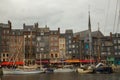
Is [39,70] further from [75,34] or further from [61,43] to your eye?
[75,34]

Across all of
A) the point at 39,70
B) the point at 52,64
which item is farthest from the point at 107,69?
the point at 52,64

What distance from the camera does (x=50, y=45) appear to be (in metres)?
146

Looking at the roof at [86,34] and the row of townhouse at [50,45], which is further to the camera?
the roof at [86,34]

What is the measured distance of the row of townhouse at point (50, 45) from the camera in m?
140

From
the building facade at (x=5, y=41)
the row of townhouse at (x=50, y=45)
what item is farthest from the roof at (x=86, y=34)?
the building facade at (x=5, y=41)

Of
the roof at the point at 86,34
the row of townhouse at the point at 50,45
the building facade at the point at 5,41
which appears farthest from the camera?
the roof at the point at 86,34

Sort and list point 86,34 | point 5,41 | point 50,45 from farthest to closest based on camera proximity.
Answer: point 86,34 → point 50,45 → point 5,41

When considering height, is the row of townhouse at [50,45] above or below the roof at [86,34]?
below

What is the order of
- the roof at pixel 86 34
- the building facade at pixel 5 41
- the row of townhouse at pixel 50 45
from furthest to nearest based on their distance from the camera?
the roof at pixel 86 34, the row of townhouse at pixel 50 45, the building facade at pixel 5 41

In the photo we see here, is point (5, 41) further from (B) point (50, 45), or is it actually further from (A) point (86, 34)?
(A) point (86, 34)

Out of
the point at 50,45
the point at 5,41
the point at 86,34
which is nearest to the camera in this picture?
the point at 5,41

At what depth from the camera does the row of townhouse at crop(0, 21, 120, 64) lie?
458ft

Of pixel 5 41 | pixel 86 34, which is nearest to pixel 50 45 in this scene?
pixel 86 34

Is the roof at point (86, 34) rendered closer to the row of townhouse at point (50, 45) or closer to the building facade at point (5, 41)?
the row of townhouse at point (50, 45)
